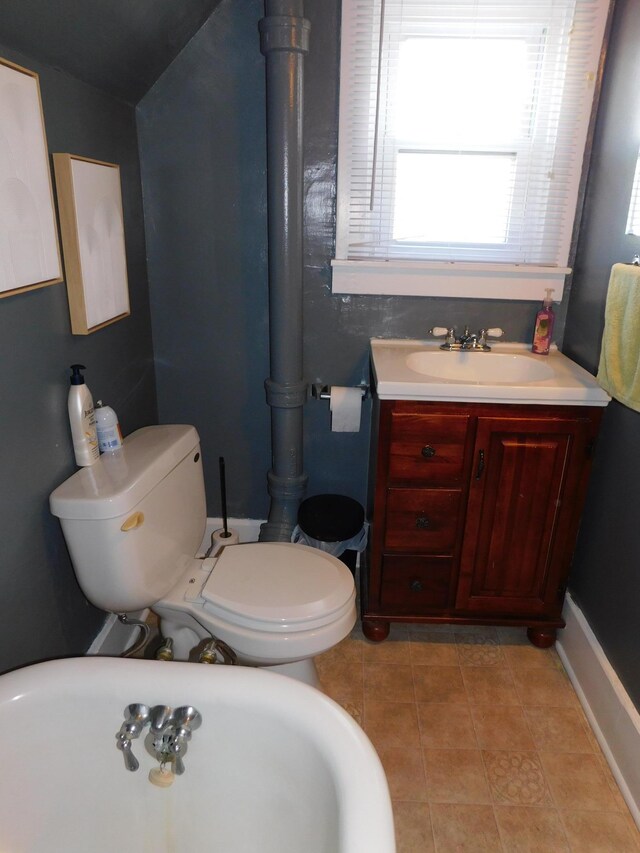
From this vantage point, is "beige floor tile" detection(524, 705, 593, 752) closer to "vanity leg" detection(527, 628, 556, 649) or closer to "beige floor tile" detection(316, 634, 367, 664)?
"vanity leg" detection(527, 628, 556, 649)

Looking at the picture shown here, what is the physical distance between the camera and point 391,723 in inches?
68.9

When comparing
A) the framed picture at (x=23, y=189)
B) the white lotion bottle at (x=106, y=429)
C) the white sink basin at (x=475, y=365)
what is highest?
the framed picture at (x=23, y=189)

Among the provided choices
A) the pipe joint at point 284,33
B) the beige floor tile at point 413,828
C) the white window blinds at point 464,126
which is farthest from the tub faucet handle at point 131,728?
the pipe joint at point 284,33

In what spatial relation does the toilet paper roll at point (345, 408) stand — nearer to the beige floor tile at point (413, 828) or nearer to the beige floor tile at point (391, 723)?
the beige floor tile at point (391, 723)

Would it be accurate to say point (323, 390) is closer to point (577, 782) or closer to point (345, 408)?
point (345, 408)

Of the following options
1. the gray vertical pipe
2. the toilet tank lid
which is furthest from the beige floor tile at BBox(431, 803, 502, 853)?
the toilet tank lid

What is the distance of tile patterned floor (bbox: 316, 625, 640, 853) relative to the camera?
4.82 feet

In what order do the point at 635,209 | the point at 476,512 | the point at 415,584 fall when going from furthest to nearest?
the point at 415,584
the point at 476,512
the point at 635,209

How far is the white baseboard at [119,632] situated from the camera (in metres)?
1.75

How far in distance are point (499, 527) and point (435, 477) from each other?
268 millimetres

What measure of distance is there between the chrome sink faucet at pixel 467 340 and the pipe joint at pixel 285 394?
0.50 metres

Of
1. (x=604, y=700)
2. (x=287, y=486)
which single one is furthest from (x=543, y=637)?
(x=287, y=486)

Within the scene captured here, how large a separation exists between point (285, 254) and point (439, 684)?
145cm

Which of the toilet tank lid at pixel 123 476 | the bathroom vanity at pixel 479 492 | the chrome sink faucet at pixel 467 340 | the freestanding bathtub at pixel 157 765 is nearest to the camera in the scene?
the freestanding bathtub at pixel 157 765
